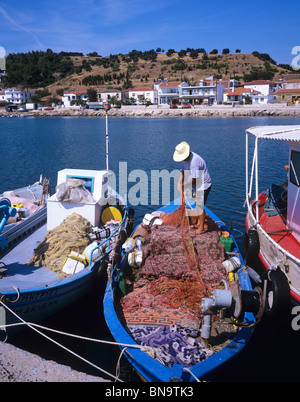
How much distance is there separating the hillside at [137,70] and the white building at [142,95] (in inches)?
503

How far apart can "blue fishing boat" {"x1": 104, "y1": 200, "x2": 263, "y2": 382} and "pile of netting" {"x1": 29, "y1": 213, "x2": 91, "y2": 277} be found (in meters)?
1.14

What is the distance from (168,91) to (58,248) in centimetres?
9941

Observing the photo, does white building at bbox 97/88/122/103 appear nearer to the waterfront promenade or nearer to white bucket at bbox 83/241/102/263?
the waterfront promenade

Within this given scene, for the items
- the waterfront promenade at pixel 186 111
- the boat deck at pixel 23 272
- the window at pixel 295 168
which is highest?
the waterfront promenade at pixel 186 111

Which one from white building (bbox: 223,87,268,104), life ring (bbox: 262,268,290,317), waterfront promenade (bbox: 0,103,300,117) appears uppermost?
white building (bbox: 223,87,268,104)

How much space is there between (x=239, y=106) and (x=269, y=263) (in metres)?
81.7

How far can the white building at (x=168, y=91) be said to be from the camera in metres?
100

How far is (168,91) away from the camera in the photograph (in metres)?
102

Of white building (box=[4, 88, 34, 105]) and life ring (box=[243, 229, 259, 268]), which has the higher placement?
white building (box=[4, 88, 34, 105])

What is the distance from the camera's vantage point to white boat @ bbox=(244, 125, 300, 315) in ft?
24.3

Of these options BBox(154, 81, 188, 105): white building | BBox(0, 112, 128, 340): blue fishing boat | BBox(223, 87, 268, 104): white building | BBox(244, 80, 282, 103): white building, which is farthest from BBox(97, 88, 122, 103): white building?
BBox(0, 112, 128, 340): blue fishing boat

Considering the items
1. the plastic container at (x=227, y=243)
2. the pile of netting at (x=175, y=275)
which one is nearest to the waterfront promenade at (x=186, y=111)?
the plastic container at (x=227, y=243)

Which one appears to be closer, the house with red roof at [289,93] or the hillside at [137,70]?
the house with red roof at [289,93]

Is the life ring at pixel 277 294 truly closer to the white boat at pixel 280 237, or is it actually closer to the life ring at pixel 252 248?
the white boat at pixel 280 237
